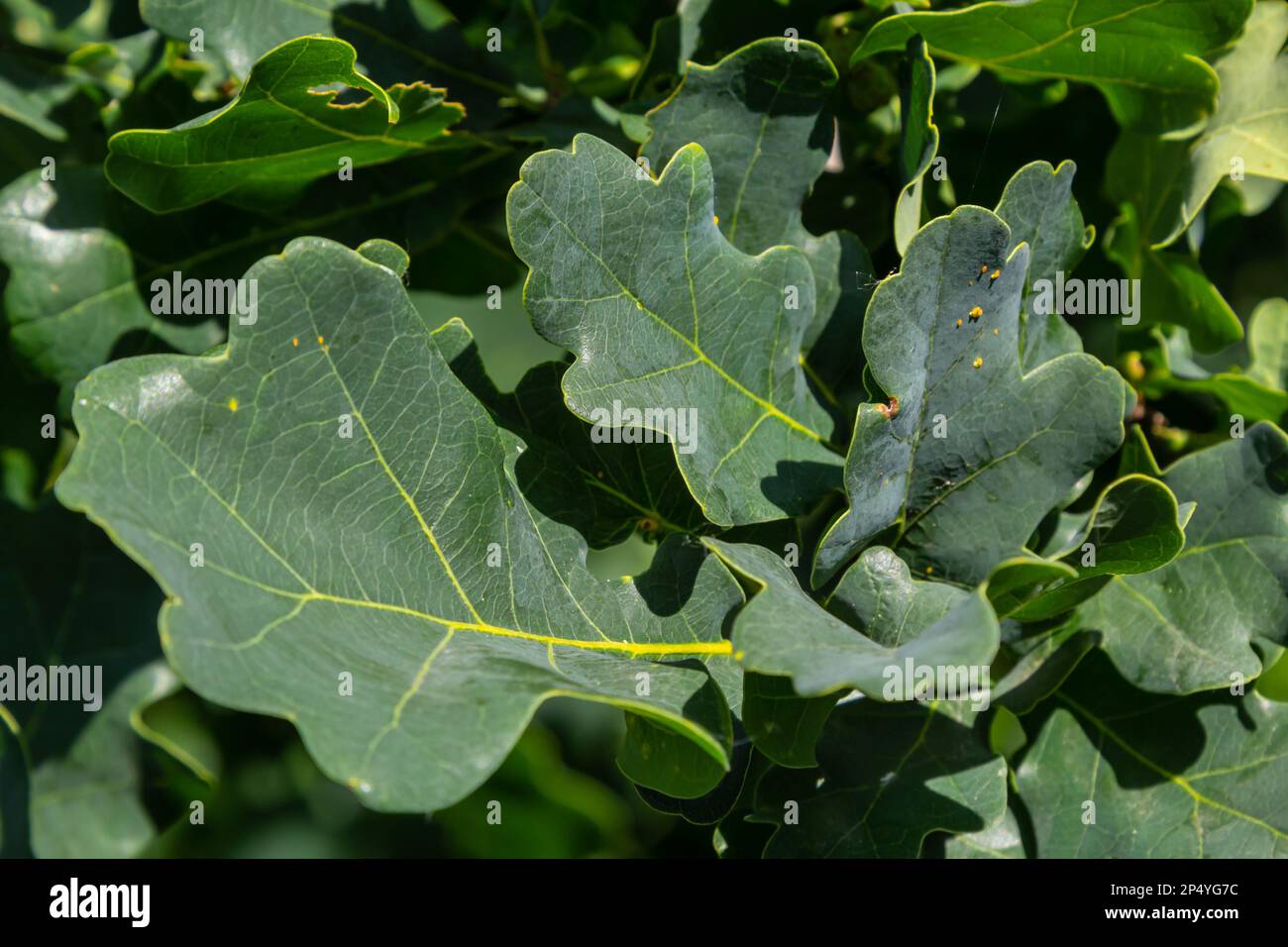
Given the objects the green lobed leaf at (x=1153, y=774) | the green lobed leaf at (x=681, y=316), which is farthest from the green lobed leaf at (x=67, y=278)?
the green lobed leaf at (x=1153, y=774)

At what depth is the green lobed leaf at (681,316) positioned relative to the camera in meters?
0.94

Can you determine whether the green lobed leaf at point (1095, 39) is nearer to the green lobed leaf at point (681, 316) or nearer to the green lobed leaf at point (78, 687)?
the green lobed leaf at point (681, 316)

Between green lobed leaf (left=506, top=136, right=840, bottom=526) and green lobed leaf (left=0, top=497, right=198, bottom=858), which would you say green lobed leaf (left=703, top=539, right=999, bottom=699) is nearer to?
green lobed leaf (left=506, top=136, right=840, bottom=526)

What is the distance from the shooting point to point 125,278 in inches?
49.5

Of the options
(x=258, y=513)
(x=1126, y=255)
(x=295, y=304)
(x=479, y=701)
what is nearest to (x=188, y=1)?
(x=295, y=304)

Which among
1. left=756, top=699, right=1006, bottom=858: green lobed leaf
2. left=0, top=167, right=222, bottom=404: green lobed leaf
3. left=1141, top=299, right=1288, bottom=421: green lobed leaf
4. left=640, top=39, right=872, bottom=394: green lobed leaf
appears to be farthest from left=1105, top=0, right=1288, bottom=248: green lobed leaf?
left=0, top=167, right=222, bottom=404: green lobed leaf

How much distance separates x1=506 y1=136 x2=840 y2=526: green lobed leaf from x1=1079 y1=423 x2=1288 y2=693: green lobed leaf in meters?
0.33

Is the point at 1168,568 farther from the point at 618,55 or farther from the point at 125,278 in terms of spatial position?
the point at 125,278

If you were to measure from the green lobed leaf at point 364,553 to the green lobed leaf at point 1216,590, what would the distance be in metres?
0.41

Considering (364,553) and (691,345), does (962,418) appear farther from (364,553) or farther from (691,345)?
Result: (364,553)

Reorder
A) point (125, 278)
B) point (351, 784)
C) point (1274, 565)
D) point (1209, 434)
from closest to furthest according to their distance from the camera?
point (351, 784) → point (1274, 565) → point (125, 278) → point (1209, 434)

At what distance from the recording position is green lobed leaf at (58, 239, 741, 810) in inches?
30.1

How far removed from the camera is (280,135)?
3.57 feet

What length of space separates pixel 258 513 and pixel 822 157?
64 cm
